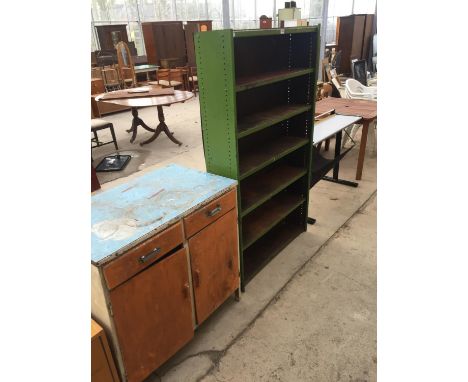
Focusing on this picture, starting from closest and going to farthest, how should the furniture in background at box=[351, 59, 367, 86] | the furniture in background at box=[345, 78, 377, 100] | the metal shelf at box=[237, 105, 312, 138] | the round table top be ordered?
the metal shelf at box=[237, 105, 312, 138] < the round table top < the furniture in background at box=[345, 78, 377, 100] < the furniture in background at box=[351, 59, 367, 86]

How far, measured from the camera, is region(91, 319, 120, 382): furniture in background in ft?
4.36

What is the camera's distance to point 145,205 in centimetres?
162

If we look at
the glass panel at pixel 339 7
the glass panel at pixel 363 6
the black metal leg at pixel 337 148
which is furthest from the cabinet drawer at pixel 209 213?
the glass panel at pixel 363 6

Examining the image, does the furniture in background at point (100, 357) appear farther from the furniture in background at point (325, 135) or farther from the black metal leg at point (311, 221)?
the black metal leg at point (311, 221)

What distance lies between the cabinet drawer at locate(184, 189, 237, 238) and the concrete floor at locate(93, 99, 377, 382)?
0.75m

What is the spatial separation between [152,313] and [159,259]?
0.26 m

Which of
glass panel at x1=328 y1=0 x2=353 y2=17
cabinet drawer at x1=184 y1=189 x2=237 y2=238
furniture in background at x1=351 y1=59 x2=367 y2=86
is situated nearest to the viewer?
cabinet drawer at x1=184 y1=189 x2=237 y2=238

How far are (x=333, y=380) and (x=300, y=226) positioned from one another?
1.43 m

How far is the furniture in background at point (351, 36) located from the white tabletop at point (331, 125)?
807cm

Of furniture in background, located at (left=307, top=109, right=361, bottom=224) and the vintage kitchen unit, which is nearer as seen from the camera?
the vintage kitchen unit

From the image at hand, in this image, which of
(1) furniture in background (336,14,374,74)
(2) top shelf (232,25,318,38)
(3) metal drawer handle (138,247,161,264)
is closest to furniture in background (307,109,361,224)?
(2) top shelf (232,25,318,38)

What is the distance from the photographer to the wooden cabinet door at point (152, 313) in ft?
4.56

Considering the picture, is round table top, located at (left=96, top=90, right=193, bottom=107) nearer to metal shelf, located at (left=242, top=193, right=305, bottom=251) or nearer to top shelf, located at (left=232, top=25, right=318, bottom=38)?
metal shelf, located at (left=242, top=193, right=305, bottom=251)

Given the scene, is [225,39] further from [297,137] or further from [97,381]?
[97,381]
